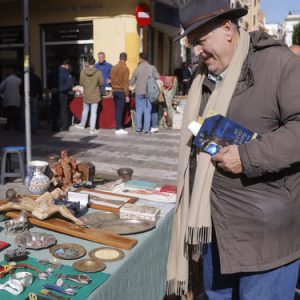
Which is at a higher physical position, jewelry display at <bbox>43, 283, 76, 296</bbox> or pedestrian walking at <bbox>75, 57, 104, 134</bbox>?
pedestrian walking at <bbox>75, 57, 104, 134</bbox>

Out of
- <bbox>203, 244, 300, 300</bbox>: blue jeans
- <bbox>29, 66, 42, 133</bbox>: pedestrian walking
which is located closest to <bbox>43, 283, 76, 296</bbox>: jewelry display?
<bbox>203, 244, 300, 300</bbox>: blue jeans

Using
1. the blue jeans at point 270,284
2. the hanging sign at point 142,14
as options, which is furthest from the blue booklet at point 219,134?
the hanging sign at point 142,14

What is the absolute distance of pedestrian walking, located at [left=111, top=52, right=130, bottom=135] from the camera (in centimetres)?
913

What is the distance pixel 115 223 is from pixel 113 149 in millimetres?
5524

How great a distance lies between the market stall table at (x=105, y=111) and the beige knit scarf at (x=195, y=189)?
26.8 ft

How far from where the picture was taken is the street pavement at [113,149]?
6.03 meters

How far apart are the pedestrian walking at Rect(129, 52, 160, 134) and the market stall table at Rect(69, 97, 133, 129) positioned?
0.58 meters

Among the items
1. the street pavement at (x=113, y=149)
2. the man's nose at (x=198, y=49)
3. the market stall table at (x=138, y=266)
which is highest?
the man's nose at (x=198, y=49)

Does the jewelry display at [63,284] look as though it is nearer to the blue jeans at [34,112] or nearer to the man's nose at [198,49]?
the man's nose at [198,49]

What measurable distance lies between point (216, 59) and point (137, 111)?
7770 mm

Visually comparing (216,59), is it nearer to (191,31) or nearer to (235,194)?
(191,31)

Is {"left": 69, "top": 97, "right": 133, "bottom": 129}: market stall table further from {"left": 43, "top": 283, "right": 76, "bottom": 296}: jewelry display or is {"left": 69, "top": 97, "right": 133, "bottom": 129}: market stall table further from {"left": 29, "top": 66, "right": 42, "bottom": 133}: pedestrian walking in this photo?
{"left": 43, "top": 283, "right": 76, "bottom": 296}: jewelry display

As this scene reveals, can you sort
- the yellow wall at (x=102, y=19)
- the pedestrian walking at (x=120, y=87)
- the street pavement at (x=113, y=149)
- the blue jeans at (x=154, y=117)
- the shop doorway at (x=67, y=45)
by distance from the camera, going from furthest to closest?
the shop doorway at (x=67, y=45) < the yellow wall at (x=102, y=19) < the blue jeans at (x=154, y=117) < the pedestrian walking at (x=120, y=87) < the street pavement at (x=113, y=149)

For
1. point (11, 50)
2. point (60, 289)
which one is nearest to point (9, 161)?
point (60, 289)
